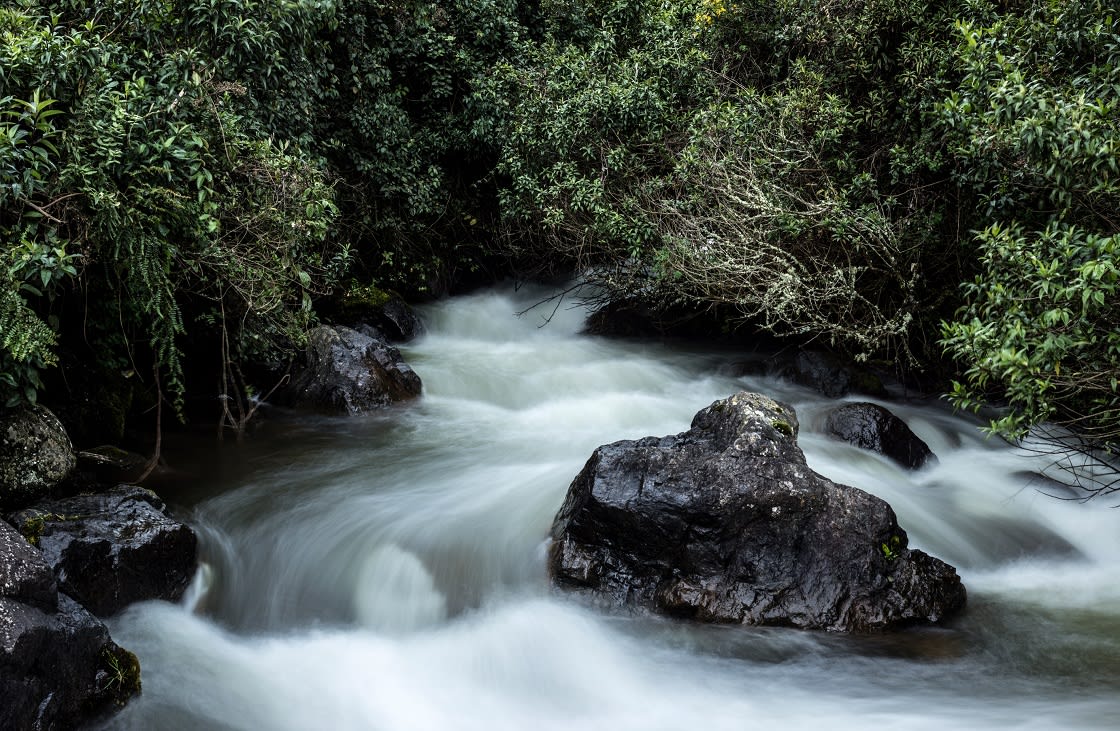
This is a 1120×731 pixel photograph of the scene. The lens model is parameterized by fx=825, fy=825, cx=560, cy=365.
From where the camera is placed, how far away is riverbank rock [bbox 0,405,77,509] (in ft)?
18.4

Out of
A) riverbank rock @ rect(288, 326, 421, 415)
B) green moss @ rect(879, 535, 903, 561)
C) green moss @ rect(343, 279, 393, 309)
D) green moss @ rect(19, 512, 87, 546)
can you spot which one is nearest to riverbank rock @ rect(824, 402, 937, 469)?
green moss @ rect(879, 535, 903, 561)

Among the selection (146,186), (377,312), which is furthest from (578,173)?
(146,186)

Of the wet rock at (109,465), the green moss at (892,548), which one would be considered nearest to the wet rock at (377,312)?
the wet rock at (109,465)

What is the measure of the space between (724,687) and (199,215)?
17.0 feet

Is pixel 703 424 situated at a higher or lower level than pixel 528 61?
lower

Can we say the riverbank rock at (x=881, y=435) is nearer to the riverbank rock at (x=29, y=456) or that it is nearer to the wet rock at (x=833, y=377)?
the wet rock at (x=833, y=377)

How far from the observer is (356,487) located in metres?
7.35

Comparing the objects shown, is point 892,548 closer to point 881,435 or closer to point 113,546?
point 881,435

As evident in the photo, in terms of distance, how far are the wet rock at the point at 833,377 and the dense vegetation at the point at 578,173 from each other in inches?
11.0

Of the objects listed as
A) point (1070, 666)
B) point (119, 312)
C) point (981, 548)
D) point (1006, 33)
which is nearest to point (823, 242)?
point (1006, 33)

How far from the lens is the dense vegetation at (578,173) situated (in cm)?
597

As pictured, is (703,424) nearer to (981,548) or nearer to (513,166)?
(981,548)

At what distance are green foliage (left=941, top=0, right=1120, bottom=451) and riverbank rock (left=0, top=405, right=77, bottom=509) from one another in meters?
6.69

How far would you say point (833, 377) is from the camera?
9.90m
